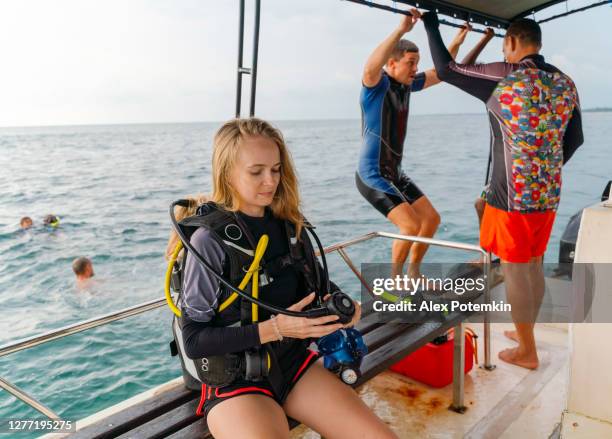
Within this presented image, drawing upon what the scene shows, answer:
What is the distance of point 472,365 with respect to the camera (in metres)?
2.86

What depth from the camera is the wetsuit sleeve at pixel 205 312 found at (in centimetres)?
139

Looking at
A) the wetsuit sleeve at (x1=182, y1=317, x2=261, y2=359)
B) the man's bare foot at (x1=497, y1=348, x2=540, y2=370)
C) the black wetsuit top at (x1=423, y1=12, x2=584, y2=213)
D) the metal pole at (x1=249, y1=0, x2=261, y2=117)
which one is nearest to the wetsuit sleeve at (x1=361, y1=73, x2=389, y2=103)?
the black wetsuit top at (x1=423, y1=12, x2=584, y2=213)

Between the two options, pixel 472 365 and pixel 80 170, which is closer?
pixel 472 365

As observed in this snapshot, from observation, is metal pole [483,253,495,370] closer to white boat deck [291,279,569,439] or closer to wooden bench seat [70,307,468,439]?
white boat deck [291,279,569,439]

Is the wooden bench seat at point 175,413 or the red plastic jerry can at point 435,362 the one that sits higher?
the wooden bench seat at point 175,413

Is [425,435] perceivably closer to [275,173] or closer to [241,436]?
[241,436]

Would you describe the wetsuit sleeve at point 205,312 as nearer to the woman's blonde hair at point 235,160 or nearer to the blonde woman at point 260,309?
the blonde woman at point 260,309

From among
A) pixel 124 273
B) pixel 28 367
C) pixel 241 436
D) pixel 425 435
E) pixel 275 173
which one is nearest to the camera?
pixel 241 436

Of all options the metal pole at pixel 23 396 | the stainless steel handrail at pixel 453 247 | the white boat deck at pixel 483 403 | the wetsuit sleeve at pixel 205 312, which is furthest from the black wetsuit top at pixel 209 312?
the white boat deck at pixel 483 403

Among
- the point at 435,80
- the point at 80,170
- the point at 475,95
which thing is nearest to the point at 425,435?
the point at 475,95

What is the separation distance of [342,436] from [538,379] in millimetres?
1717

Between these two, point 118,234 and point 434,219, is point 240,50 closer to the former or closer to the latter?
point 434,219

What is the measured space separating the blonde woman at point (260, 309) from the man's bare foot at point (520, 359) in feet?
5.52

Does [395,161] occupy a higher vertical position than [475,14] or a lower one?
lower
